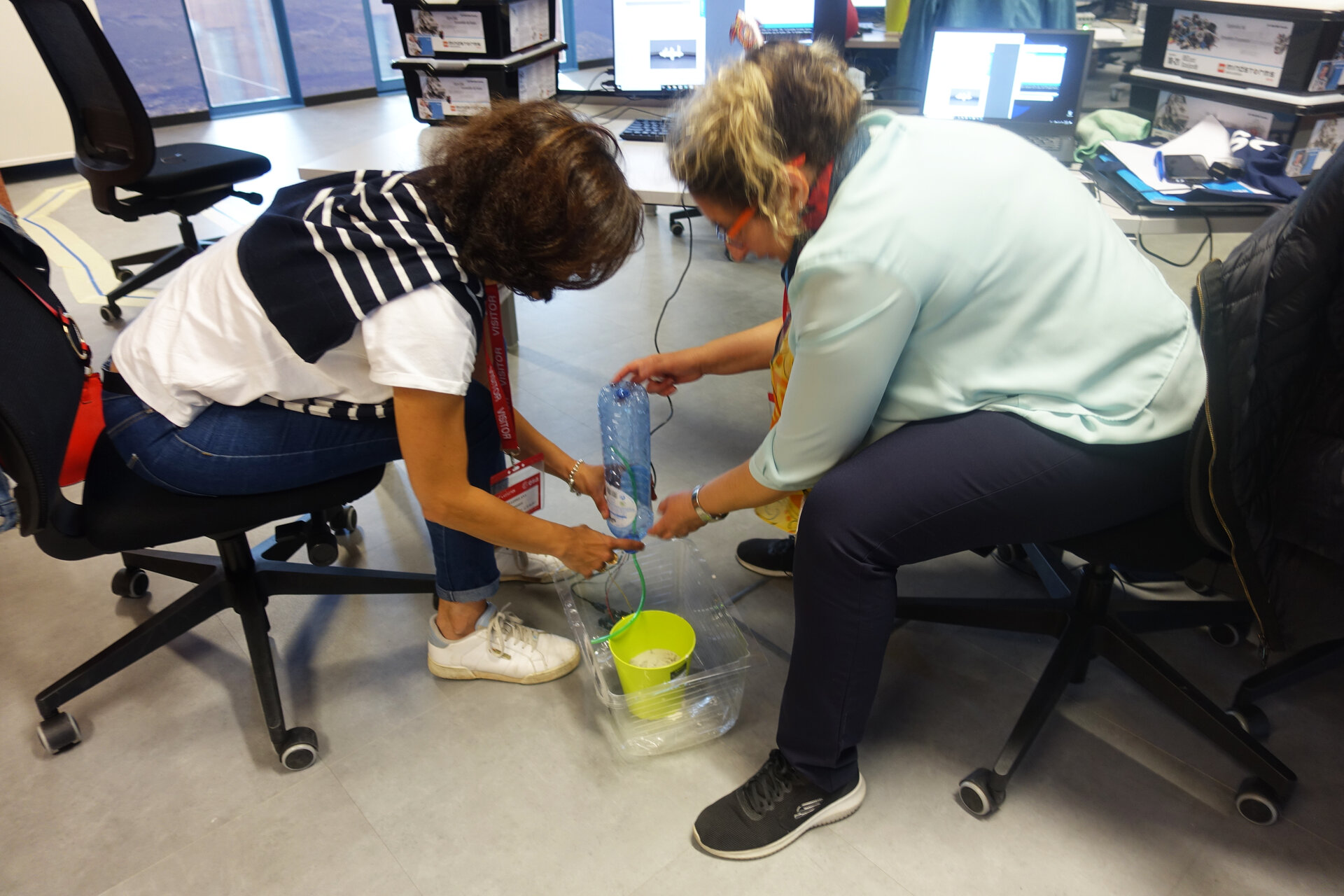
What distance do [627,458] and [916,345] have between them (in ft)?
2.23

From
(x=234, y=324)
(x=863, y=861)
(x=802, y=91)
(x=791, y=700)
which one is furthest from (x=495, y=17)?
(x=863, y=861)

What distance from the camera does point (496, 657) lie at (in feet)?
5.01

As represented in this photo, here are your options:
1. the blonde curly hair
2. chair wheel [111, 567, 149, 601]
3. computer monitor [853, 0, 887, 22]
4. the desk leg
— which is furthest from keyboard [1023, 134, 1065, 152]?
computer monitor [853, 0, 887, 22]

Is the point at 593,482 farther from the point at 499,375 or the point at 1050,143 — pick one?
the point at 1050,143

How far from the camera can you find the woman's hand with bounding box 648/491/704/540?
127 cm

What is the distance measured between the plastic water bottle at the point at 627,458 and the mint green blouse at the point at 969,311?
40 cm

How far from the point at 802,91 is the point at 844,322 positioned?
0.28 m

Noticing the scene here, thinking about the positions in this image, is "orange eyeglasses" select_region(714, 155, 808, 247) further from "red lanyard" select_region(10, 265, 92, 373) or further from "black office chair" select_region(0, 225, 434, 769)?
"red lanyard" select_region(10, 265, 92, 373)

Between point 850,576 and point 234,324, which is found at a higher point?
point 234,324

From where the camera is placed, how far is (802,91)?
3.24ft

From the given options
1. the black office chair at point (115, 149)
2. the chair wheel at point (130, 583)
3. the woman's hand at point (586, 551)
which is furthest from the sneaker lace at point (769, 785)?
the black office chair at point (115, 149)

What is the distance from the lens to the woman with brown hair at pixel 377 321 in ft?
3.59

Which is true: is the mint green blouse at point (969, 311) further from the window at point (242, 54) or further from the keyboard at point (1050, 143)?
the window at point (242, 54)

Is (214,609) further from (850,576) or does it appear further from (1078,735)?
(1078,735)
